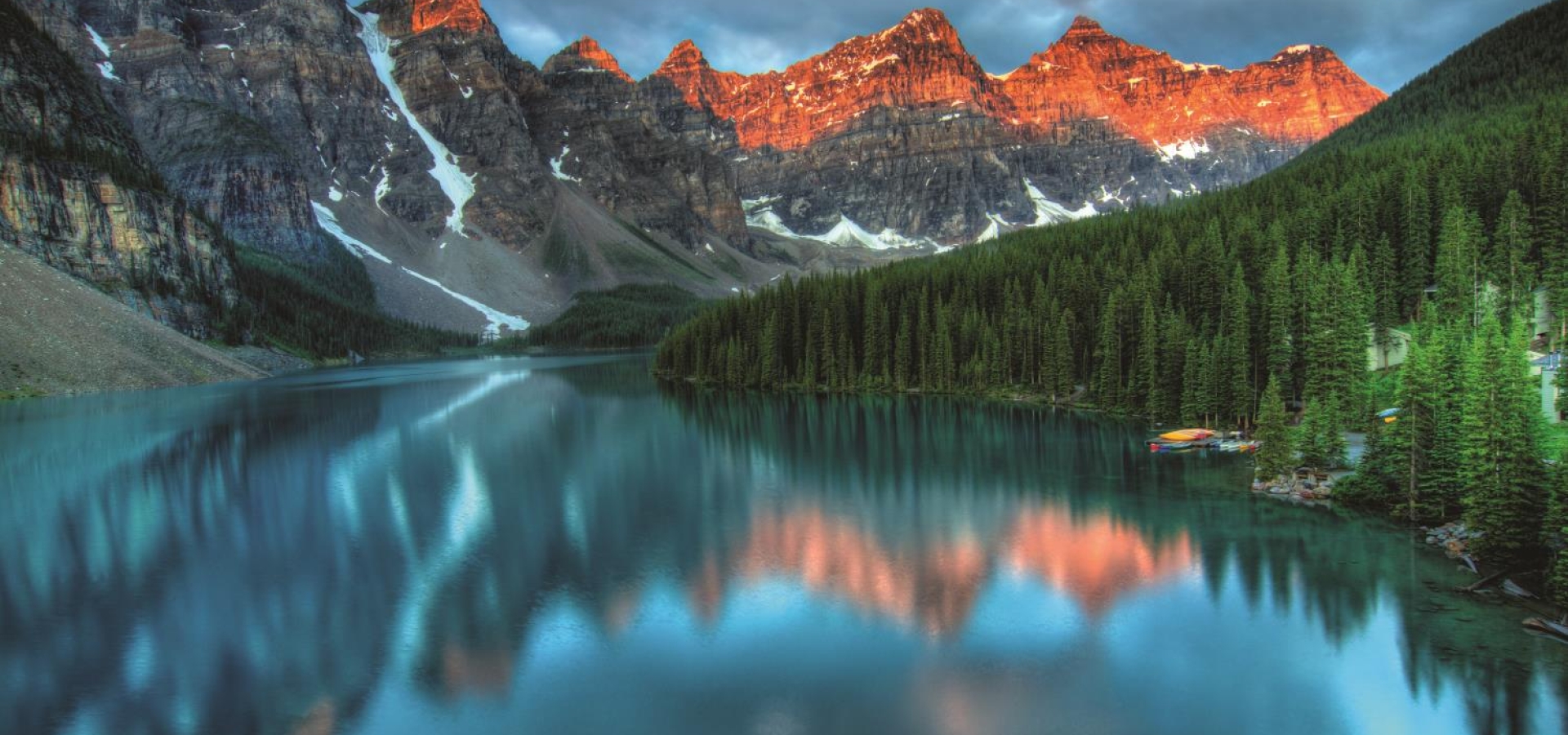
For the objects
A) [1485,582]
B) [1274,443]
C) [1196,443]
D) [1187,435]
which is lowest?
[1485,582]

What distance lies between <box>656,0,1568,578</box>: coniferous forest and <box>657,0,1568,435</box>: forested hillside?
0.25 m

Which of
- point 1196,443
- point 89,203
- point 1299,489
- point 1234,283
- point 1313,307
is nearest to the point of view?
point 1299,489

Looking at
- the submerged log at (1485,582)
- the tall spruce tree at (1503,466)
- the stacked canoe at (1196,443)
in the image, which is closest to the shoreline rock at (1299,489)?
the tall spruce tree at (1503,466)

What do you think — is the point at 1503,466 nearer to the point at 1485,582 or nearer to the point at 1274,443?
the point at 1485,582

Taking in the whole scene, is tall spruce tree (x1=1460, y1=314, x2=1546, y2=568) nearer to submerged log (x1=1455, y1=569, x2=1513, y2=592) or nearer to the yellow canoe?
submerged log (x1=1455, y1=569, x2=1513, y2=592)

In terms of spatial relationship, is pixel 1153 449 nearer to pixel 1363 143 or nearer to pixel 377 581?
pixel 377 581

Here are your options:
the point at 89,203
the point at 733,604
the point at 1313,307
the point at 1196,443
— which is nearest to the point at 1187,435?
the point at 1196,443

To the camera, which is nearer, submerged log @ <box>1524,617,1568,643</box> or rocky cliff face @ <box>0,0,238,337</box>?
submerged log @ <box>1524,617,1568,643</box>

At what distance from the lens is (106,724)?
1964cm

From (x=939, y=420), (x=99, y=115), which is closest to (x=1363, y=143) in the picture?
(x=939, y=420)

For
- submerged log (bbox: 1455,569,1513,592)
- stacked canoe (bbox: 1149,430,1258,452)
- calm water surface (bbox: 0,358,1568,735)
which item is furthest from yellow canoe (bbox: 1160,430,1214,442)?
submerged log (bbox: 1455,569,1513,592)

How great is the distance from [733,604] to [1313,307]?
48.0m

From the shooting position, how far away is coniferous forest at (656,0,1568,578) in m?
33.1

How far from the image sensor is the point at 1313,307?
58.2 metres
